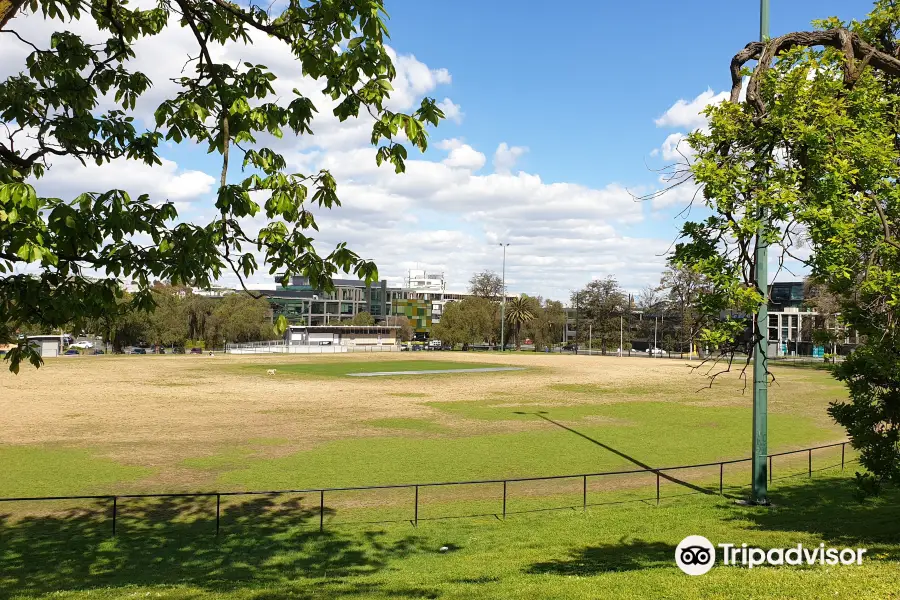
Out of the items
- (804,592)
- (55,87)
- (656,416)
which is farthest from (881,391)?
(656,416)

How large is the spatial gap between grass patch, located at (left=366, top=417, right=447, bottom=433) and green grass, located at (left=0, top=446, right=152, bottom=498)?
41.4 ft

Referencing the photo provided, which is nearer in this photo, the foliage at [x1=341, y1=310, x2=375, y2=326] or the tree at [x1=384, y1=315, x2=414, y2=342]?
the foliage at [x1=341, y1=310, x2=375, y2=326]

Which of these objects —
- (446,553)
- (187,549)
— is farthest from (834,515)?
(187,549)

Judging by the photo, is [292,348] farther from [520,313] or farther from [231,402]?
[231,402]

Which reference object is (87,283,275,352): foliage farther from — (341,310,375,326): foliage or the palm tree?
the palm tree

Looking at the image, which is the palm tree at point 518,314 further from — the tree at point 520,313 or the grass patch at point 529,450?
the grass patch at point 529,450

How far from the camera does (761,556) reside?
417 inches

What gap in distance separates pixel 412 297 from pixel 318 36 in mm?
191484

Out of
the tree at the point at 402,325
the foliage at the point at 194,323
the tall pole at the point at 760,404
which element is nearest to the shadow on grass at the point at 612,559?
the tall pole at the point at 760,404

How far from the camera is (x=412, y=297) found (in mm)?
198625

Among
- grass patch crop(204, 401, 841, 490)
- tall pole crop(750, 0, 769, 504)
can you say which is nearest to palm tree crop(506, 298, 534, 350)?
grass patch crop(204, 401, 841, 490)

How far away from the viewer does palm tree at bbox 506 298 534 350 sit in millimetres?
137125

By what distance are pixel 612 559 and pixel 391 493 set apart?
8606 millimetres

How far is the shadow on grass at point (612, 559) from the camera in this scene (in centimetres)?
1070
